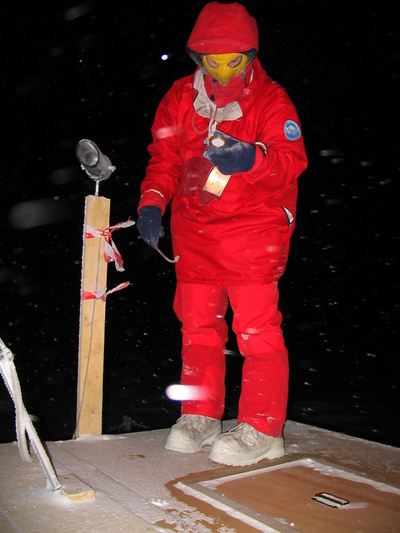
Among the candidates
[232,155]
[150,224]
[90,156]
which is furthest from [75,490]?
[90,156]

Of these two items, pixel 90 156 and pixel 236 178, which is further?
pixel 90 156

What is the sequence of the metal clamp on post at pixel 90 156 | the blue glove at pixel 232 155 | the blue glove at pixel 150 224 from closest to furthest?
1. the blue glove at pixel 232 155
2. the blue glove at pixel 150 224
3. the metal clamp on post at pixel 90 156

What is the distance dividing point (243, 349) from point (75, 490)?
0.73 metres

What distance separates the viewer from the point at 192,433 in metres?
1.76

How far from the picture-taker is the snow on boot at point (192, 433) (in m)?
1.73

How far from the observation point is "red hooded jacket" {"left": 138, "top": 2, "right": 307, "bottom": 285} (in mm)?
1690

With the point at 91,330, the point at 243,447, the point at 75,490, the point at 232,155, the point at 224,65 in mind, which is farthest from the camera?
the point at 91,330


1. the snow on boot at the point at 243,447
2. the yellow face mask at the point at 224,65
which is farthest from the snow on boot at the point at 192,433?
the yellow face mask at the point at 224,65

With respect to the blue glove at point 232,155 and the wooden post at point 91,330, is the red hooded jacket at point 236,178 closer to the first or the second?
the blue glove at point 232,155

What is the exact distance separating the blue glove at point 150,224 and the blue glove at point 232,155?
0.36m

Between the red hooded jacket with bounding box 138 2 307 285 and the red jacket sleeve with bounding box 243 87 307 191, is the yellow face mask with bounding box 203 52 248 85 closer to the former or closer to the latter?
the red hooded jacket with bounding box 138 2 307 285

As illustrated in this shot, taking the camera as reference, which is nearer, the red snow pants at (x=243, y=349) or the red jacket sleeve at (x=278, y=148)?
the red jacket sleeve at (x=278, y=148)

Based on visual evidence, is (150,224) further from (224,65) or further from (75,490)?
(75,490)

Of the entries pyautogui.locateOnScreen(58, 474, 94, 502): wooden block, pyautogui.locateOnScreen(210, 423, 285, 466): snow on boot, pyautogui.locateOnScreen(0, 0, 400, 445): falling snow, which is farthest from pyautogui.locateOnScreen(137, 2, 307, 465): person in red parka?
pyautogui.locateOnScreen(0, 0, 400, 445): falling snow
